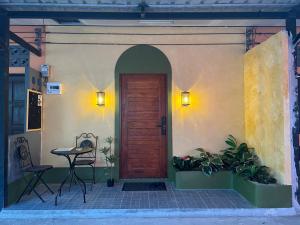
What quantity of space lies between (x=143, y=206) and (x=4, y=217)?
1951 mm

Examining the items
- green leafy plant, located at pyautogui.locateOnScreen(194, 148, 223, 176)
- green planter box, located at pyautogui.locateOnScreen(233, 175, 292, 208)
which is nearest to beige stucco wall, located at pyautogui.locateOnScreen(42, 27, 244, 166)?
green leafy plant, located at pyautogui.locateOnScreen(194, 148, 223, 176)

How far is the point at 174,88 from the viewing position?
5352 millimetres

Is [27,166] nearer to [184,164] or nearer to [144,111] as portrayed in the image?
[144,111]

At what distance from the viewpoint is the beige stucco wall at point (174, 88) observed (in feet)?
17.5

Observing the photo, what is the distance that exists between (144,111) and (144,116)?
0.10 m

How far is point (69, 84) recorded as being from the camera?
→ 535 cm

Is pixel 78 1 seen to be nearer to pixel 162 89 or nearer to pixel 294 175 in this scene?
pixel 162 89

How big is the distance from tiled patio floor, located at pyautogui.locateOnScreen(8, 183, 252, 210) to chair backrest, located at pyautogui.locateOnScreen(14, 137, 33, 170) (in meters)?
0.53

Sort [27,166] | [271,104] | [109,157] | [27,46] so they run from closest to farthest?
[271,104] → [27,166] → [27,46] → [109,157]

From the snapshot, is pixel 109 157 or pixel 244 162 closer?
pixel 244 162

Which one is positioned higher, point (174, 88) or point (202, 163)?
point (174, 88)

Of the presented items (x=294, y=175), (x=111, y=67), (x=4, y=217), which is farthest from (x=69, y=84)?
(x=294, y=175)

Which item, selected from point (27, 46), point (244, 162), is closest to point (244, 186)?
point (244, 162)

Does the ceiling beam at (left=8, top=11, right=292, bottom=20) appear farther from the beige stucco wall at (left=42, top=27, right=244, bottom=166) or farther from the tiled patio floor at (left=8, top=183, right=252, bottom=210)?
the tiled patio floor at (left=8, top=183, right=252, bottom=210)
